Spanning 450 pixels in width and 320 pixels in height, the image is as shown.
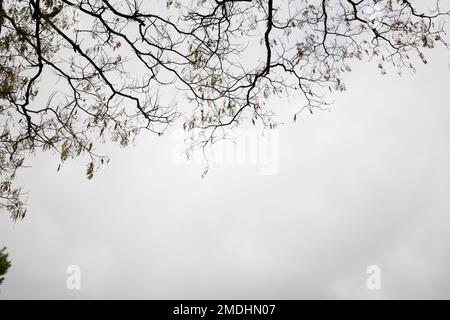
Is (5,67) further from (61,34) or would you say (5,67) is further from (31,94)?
(61,34)

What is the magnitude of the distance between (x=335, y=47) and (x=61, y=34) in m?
3.58

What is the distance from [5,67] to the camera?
4180mm

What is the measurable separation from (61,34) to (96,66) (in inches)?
20.4

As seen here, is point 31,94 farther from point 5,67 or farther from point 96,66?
point 96,66
